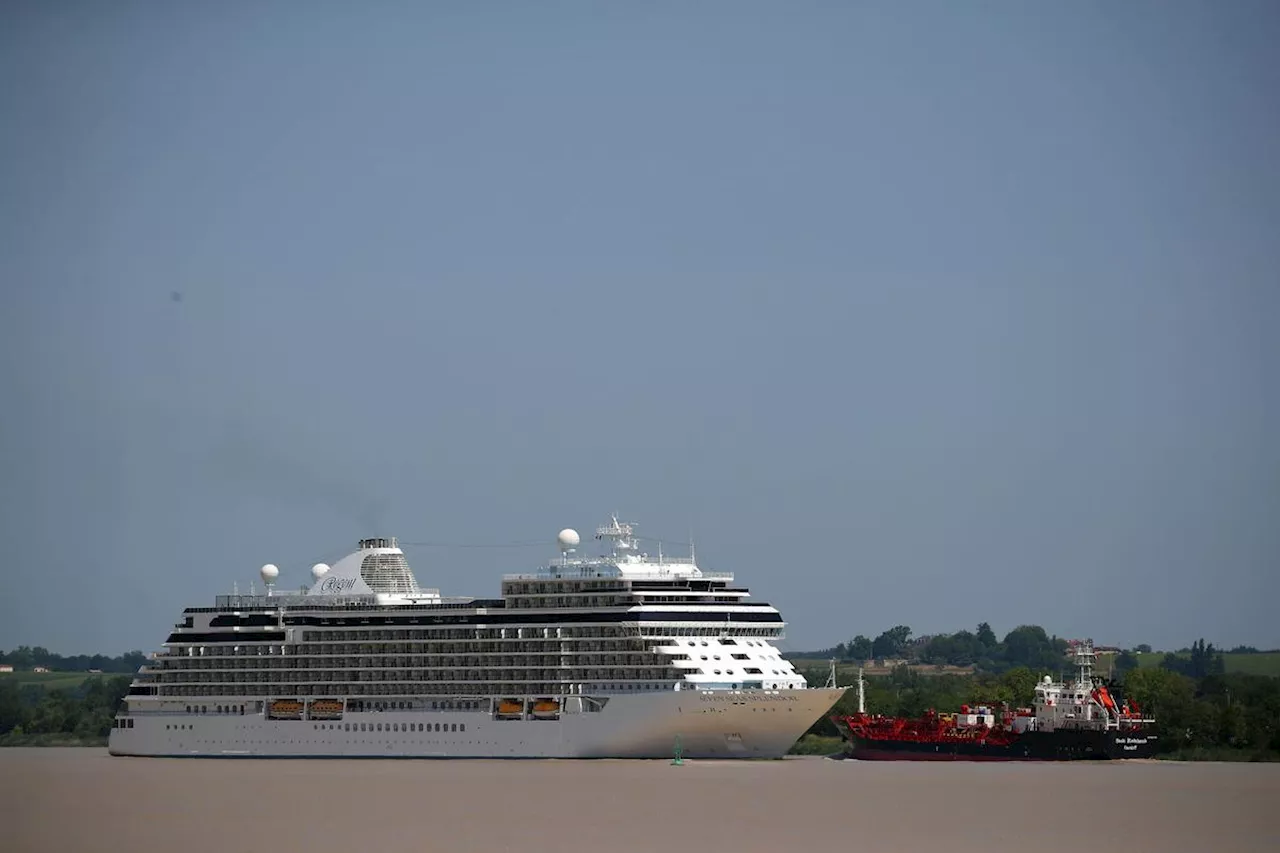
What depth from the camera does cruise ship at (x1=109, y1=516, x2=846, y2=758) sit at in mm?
75750

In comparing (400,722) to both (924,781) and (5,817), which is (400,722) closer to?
(924,781)

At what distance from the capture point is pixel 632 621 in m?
77.2

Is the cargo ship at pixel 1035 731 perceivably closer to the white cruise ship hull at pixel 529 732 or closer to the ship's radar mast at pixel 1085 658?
the ship's radar mast at pixel 1085 658

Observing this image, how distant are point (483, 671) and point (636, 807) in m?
24.4

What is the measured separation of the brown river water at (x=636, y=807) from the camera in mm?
45906

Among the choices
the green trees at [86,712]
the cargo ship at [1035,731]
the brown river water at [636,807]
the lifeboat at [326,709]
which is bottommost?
the brown river water at [636,807]

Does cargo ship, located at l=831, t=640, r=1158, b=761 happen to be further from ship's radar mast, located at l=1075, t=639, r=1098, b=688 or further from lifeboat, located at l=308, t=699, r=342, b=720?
lifeboat, located at l=308, t=699, r=342, b=720

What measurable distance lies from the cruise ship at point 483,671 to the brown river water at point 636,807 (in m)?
1.97

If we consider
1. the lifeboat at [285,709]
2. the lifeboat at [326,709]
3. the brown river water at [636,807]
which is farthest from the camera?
the lifeboat at [285,709]

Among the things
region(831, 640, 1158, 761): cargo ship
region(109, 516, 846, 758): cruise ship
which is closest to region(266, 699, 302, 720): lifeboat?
region(109, 516, 846, 758): cruise ship

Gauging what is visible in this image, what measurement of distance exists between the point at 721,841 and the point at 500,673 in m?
33.1

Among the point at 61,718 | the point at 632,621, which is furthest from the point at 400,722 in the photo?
the point at 61,718

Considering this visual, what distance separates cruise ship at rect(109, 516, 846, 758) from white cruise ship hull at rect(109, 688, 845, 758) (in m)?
0.07

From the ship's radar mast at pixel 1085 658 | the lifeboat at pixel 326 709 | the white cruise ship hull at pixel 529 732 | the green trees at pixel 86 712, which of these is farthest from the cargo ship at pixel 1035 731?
the green trees at pixel 86 712
